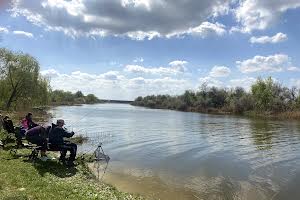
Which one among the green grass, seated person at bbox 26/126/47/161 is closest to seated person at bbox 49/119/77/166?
seated person at bbox 26/126/47/161

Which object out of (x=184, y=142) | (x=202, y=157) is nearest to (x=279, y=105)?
(x=184, y=142)

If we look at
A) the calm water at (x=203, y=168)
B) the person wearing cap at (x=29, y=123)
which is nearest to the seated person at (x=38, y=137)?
the calm water at (x=203, y=168)

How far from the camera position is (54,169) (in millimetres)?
14055

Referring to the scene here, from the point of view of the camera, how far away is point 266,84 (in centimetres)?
9356

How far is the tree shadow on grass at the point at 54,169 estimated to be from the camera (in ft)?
44.0

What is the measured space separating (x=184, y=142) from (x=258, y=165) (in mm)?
10044

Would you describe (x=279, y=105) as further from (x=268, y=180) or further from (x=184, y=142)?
(x=268, y=180)

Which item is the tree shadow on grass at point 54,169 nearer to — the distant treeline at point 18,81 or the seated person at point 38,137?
the seated person at point 38,137

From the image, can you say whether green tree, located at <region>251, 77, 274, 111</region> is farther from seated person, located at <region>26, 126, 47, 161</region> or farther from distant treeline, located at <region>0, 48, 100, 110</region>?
seated person, located at <region>26, 126, 47, 161</region>

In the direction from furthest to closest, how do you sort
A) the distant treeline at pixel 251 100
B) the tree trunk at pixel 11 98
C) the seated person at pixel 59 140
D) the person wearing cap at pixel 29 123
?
the distant treeline at pixel 251 100 < the tree trunk at pixel 11 98 < the person wearing cap at pixel 29 123 < the seated person at pixel 59 140

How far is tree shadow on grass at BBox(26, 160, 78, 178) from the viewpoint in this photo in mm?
13419

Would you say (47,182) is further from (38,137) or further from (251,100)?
(251,100)

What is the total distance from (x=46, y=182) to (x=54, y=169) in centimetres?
231

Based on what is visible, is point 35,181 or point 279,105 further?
point 279,105
